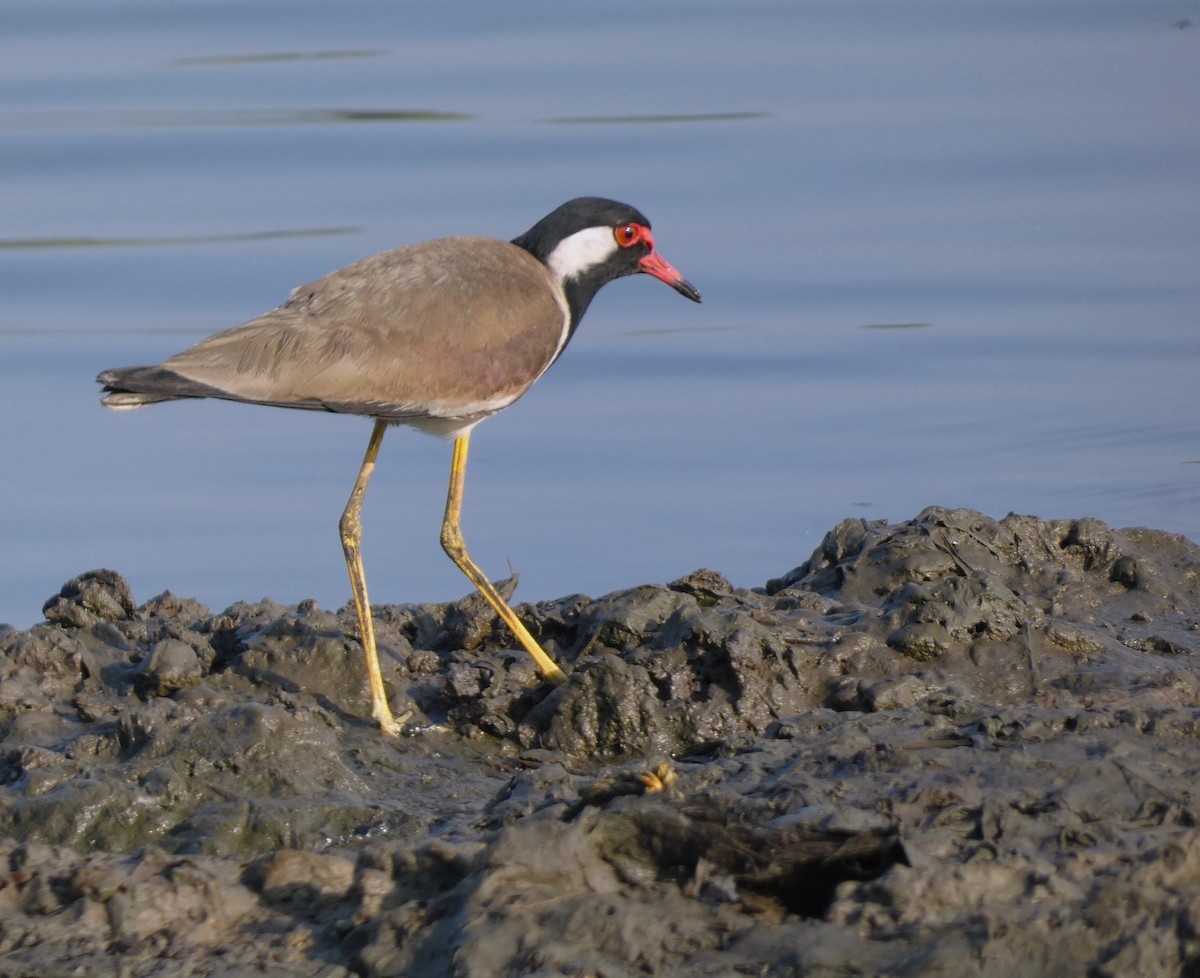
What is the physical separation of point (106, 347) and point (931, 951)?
882cm

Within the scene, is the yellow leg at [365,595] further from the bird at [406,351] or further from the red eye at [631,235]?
the red eye at [631,235]

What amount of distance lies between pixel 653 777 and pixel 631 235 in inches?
135

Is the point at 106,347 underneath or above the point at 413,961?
above

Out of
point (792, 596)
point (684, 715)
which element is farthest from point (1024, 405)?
point (684, 715)

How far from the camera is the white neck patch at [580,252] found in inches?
287

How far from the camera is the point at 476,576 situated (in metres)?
6.75

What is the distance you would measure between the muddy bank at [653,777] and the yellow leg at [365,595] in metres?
0.10

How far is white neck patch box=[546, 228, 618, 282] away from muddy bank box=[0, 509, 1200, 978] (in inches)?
50.8

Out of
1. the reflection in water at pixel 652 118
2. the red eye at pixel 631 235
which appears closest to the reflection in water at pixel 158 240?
the reflection in water at pixel 652 118

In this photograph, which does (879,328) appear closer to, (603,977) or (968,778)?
(968,778)

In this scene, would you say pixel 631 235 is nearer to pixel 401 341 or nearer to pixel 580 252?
pixel 580 252

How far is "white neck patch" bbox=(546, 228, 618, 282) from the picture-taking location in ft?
23.9

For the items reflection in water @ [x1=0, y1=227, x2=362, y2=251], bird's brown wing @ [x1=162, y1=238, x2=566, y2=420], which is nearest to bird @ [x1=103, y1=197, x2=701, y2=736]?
bird's brown wing @ [x1=162, y1=238, x2=566, y2=420]

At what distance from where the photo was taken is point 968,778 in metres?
4.62
